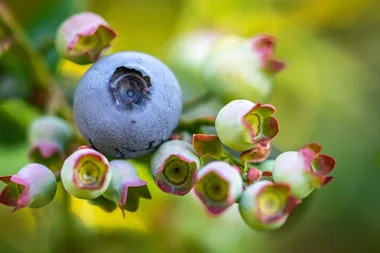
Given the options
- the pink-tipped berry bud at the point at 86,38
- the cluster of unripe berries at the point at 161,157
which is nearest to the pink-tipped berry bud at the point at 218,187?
the cluster of unripe berries at the point at 161,157

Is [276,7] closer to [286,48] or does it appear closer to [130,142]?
[286,48]

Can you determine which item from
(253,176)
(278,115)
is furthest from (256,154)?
(278,115)

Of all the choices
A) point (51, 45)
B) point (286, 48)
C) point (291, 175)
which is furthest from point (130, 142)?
point (286, 48)

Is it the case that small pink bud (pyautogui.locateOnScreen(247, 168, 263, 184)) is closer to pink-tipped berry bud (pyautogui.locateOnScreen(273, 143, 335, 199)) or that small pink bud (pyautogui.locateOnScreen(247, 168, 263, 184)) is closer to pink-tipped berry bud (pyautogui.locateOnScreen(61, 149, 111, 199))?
pink-tipped berry bud (pyautogui.locateOnScreen(273, 143, 335, 199))

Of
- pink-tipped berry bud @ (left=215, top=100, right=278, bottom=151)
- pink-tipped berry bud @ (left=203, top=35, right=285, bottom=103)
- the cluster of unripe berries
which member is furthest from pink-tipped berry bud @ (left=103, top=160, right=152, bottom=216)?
pink-tipped berry bud @ (left=203, top=35, right=285, bottom=103)

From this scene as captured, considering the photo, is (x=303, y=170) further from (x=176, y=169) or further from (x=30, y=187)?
(x=30, y=187)

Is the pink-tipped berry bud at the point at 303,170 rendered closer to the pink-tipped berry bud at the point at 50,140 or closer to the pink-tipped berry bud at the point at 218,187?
the pink-tipped berry bud at the point at 218,187

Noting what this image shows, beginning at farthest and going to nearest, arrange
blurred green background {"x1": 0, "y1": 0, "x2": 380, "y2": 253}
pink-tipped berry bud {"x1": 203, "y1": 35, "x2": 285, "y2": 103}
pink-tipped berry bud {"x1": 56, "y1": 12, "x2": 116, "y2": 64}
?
1. blurred green background {"x1": 0, "y1": 0, "x2": 380, "y2": 253}
2. pink-tipped berry bud {"x1": 203, "y1": 35, "x2": 285, "y2": 103}
3. pink-tipped berry bud {"x1": 56, "y1": 12, "x2": 116, "y2": 64}
